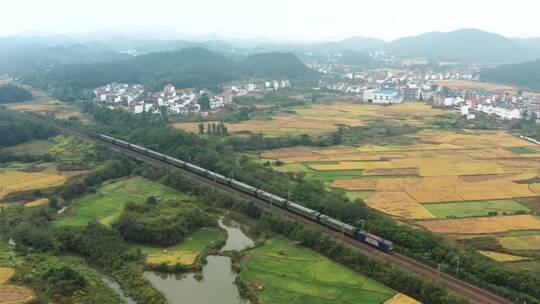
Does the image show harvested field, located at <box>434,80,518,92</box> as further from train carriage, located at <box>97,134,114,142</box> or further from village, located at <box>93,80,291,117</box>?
train carriage, located at <box>97,134,114,142</box>

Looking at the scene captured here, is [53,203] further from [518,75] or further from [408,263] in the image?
[518,75]

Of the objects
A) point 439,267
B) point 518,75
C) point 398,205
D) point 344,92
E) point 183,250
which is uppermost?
point 518,75

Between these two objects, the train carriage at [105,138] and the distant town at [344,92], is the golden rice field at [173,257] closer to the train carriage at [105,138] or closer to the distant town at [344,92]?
the train carriage at [105,138]

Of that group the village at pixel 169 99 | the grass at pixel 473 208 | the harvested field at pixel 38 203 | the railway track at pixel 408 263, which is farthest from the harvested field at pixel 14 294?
the village at pixel 169 99

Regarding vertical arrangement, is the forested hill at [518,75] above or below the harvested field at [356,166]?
above

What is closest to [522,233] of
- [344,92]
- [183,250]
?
[183,250]
